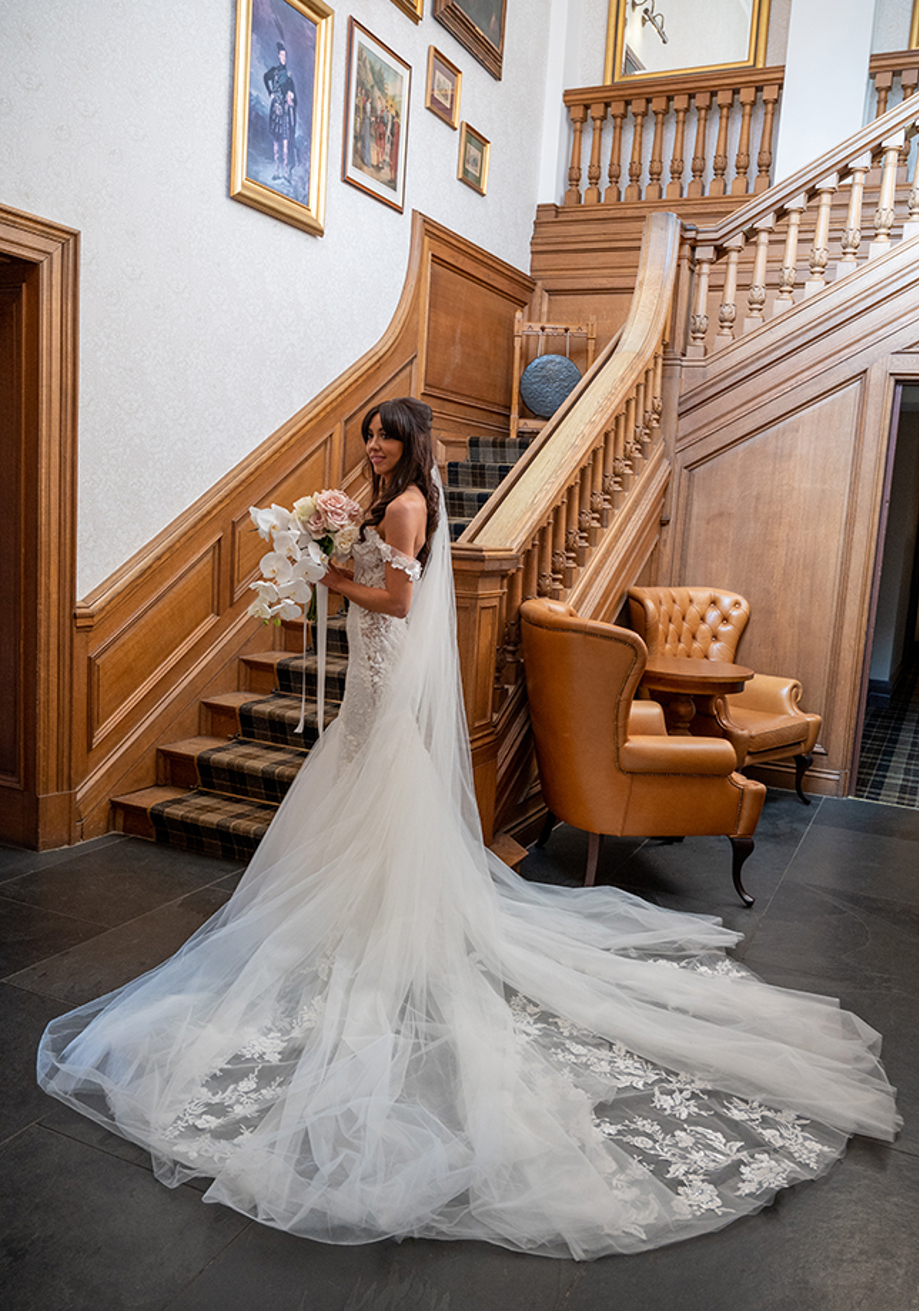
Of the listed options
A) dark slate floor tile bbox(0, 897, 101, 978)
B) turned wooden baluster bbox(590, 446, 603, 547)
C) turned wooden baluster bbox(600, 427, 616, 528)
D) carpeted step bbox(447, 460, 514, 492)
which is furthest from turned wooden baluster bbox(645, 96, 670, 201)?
dark slate floor tile bbox(0, 897, 101, 978)

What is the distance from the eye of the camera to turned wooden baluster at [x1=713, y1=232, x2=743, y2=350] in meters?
5.48

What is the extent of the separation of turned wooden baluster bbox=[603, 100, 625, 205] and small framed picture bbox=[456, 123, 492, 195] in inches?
44.4

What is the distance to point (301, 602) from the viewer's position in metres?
2.94

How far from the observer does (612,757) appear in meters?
3.72

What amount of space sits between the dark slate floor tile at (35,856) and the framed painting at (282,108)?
2923 mm

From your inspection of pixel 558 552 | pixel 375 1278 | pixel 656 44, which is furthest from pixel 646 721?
pixel 656 44

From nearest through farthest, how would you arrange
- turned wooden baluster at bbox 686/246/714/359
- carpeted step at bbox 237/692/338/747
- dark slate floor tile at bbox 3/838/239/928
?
1. dark slate floor tile at bbox 3/838/239/928
2. carpeted step at bbox 237/692/338/747
3. turned wooden baluster at bbox 686/246/714/359

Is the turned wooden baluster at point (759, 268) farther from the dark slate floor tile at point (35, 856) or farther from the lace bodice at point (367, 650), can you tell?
the dark slate floor tile at point (35, 856)

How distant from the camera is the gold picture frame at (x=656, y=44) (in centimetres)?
720

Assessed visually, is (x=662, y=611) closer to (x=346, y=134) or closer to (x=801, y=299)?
(x=801, y=299)

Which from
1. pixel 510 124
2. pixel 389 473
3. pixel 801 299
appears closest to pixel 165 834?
pixel 389 473

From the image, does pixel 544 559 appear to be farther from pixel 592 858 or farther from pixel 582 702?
pixel 592 858

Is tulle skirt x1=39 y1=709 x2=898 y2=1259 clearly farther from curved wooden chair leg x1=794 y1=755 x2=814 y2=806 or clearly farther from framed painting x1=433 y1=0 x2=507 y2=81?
framed painting x1=433 y1=0 x2=507 y2=81

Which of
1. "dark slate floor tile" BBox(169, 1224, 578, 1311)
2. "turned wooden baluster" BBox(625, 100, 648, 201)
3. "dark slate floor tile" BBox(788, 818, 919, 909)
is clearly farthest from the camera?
"turned wooden baluster" BBox(625, 100, 648, 201)
